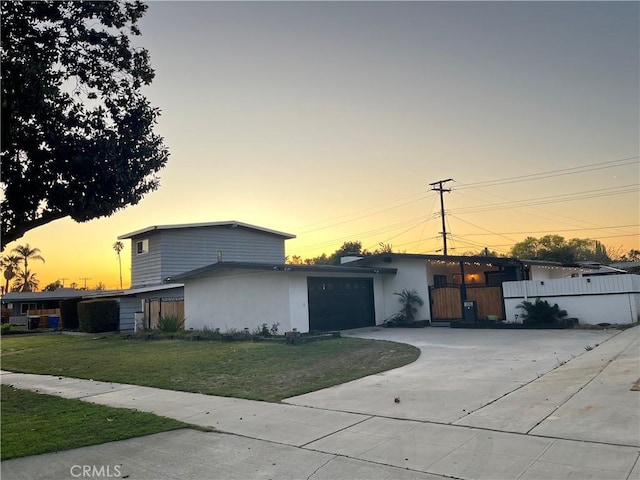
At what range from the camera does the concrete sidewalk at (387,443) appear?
4500 mm

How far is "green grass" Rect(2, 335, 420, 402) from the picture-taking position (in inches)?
371

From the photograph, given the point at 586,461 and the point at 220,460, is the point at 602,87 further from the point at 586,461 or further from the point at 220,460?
the point at 220,460

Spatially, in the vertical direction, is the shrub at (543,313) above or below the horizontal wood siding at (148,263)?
below

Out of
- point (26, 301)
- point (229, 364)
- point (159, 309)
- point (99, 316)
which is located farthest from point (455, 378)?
point (26, 301)

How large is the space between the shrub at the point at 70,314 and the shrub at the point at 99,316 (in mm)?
3478

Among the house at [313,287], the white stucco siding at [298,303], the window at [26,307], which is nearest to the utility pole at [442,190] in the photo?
the house at [313,287]

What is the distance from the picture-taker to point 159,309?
2458 cm

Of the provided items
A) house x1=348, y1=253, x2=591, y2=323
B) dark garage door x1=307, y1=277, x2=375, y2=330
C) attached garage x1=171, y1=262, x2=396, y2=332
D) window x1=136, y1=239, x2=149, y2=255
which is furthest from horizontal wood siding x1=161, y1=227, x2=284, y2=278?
dark garage door x1=307, y1=277, x2=375, y2=330

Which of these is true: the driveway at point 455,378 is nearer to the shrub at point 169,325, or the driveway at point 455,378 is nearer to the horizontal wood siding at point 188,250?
the shrub at point 169,325

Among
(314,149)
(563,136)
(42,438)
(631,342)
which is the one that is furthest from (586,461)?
(563,136)

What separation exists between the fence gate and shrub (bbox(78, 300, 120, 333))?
2.46m

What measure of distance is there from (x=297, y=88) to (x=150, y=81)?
6.50m

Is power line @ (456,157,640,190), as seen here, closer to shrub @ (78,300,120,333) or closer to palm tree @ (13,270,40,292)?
shrub @ (78,300,120,333)

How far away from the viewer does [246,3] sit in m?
11.9
